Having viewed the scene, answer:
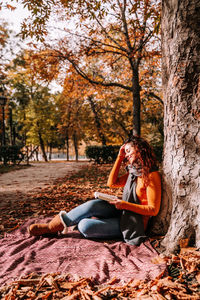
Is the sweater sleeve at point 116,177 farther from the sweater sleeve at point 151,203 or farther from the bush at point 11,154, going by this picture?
the bush at point 11,154

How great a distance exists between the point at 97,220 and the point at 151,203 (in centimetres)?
73

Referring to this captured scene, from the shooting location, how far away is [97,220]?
2.78m

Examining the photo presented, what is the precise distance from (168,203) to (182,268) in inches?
30.5

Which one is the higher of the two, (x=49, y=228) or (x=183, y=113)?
(x=183, y=113)

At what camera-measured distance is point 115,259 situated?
8.02 ft

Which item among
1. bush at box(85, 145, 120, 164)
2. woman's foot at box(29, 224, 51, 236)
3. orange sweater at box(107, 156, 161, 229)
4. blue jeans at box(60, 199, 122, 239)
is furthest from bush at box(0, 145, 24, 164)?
orange sweater at box(107, 156, 161, 229)

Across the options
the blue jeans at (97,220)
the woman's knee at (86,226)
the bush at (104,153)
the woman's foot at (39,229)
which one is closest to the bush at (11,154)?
the bush at (104,153)

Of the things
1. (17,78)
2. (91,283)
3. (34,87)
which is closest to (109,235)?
(91,283)

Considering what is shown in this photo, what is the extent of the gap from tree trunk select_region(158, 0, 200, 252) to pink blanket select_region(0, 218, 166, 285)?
43cm

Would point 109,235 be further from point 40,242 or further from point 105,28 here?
point 105,28

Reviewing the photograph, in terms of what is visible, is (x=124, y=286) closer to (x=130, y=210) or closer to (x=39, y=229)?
(x=130, y=210)

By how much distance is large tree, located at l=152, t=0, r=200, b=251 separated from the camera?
239cm

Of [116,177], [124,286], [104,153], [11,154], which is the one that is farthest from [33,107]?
[124,286]

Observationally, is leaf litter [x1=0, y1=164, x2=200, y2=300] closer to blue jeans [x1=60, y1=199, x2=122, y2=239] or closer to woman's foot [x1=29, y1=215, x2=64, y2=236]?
blue jeans [x1=60, y1=199, x2=122, y2=239]
